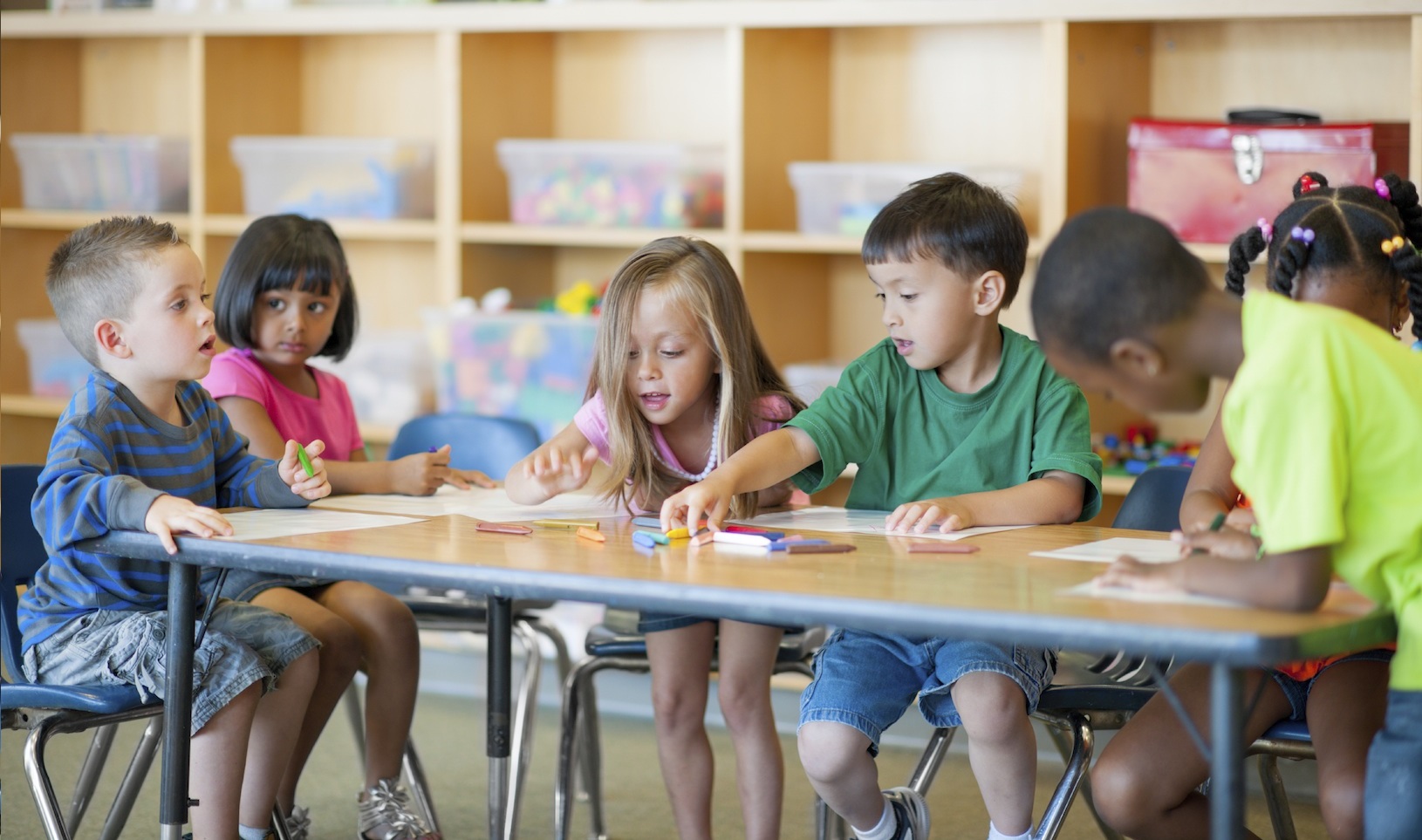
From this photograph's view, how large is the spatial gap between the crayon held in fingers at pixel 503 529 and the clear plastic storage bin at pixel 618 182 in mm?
1596

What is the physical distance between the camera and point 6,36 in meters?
3.97

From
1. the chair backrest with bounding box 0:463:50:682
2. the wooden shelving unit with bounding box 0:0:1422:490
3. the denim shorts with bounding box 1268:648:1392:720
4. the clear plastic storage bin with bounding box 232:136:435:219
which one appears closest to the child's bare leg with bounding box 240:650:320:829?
the chair backrest with bounding box 0:463:50:682

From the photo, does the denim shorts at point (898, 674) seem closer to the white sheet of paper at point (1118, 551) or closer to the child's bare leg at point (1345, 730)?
the white sheet of paper at point (1118, 551)

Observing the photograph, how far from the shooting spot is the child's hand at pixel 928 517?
184cm

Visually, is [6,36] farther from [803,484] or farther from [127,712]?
[803,484]

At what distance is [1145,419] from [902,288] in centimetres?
145

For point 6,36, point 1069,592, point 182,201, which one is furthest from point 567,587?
point 6,36

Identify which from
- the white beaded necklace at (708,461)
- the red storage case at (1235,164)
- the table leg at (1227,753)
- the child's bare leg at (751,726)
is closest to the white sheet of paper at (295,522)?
the white beaded necklace at (708,461)

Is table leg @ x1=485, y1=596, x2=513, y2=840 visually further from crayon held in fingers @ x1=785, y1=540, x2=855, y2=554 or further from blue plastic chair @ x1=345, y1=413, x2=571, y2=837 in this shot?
crayon held in fingers @ x1=785, y1=540, x2=855, y2=554

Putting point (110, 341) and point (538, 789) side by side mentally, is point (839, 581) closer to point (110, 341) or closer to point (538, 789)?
point (110, 341)

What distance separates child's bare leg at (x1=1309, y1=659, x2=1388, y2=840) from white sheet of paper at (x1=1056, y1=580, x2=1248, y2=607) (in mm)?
466

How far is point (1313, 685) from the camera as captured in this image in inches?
71.1

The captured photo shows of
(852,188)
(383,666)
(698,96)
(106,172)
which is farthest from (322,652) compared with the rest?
(106,172)

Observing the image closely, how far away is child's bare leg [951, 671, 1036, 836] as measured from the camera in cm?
179
